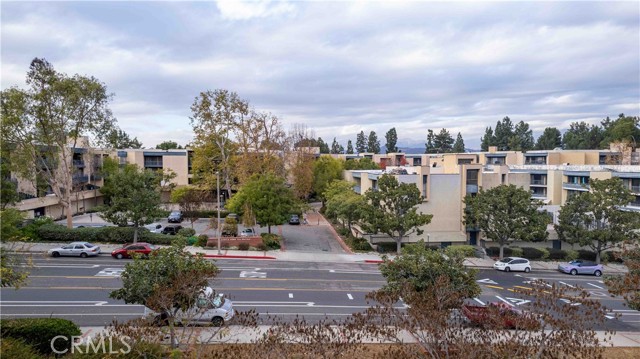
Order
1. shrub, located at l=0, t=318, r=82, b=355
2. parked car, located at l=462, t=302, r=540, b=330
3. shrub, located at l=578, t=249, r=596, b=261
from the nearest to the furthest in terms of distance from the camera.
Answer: parked car, located at l=462, t=302, r=540, b=330
shrub, located at l=0, t=318, r=82, b=355
shrub, located at l=578, t=249, r=596, b=261

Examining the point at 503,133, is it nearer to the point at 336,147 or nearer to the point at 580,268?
the point at 336,147

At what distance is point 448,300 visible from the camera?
12047 mm

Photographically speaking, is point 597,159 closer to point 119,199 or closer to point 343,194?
point 343,194

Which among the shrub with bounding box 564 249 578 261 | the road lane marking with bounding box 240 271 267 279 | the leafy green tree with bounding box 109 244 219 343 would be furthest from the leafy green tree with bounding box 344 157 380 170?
the leafy green tree with bounding box 109 244 219 343

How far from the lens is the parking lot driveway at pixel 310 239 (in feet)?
125

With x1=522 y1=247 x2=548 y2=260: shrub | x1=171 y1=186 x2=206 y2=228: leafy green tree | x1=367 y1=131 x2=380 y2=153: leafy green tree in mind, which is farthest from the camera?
x1=367 y1=131 x2=380 y2=153: leafy green tree

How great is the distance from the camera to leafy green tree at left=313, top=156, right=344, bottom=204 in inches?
2625

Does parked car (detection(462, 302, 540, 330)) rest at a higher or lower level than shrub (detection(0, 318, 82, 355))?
higher

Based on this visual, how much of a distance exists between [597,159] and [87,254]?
78026mm

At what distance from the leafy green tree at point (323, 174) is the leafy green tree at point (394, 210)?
2969 cm

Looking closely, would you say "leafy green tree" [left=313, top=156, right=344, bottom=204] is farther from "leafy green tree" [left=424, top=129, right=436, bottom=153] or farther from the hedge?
"leafy green tree" [left=424, top=129, right=436, bottom=153]

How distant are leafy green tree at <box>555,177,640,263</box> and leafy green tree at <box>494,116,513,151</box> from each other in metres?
84.3

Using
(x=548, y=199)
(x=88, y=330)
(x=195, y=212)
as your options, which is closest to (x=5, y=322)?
(x=88, y=330)

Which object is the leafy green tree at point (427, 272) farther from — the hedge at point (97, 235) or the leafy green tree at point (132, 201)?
the hedge at point (97, 235)
